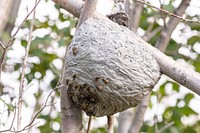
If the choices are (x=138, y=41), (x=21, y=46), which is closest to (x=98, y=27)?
(x=138, y=41)

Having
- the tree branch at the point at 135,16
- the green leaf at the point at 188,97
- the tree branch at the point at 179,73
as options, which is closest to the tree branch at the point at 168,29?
the tree branch at the point at 135,16

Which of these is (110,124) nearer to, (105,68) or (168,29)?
(105,68)

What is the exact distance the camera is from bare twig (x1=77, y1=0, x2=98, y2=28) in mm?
1197

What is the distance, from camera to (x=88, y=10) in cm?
122

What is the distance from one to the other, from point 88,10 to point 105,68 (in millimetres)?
146

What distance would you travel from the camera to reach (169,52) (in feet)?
8.03

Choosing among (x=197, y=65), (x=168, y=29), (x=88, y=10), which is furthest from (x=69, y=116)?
(x=197, y=65)

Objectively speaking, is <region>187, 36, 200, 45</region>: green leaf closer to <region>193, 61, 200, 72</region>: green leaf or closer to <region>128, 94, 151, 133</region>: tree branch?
<region>193, 61, 200, 72</region>: green leaf

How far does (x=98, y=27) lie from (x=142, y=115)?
92cm

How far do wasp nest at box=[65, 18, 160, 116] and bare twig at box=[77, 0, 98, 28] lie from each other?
0.01 metres

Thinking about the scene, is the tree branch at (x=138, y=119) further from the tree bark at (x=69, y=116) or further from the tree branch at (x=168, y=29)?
the tree bark at (x=69, y=116)

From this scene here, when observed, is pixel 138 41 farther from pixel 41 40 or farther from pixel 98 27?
pixel 41 40

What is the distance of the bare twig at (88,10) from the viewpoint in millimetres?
1197

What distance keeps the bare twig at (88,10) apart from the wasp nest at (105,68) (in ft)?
0.05
